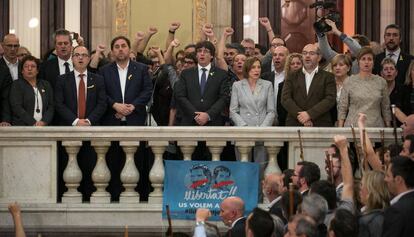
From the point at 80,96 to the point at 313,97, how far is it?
2717mm

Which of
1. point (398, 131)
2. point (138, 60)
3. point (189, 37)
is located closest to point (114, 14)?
point (189, 37)

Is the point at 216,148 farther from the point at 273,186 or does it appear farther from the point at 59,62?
the point at 59,62

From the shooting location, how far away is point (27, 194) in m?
15.6

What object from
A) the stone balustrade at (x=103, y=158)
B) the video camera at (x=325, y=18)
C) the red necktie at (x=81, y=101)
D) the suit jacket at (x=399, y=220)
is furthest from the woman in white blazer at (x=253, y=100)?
the suit jacket at (x=399, y=220)

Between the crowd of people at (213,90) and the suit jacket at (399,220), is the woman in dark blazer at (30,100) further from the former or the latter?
the suit jacket at (399,220)

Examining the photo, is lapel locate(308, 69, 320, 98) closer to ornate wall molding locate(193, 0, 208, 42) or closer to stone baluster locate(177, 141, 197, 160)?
stone baluster locate(177, 141, 197, 160)

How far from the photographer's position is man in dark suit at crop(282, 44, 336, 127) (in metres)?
16.5

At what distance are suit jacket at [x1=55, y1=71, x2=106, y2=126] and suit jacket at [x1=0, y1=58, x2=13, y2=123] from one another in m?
0.57

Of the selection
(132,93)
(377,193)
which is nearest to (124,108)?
(132,93)

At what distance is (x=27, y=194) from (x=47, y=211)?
11.5 inches

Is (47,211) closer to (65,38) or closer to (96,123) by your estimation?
(96,123)

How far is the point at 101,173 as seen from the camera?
15625mm

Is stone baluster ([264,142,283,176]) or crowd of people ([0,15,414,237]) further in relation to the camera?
crowd of people ([0,15,414,237])

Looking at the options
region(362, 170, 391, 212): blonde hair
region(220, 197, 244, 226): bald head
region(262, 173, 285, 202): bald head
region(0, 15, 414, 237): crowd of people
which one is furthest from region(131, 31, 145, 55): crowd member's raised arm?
region(362, 170, 391, 212): blonde hair
